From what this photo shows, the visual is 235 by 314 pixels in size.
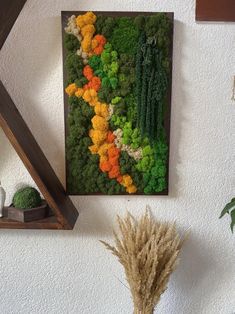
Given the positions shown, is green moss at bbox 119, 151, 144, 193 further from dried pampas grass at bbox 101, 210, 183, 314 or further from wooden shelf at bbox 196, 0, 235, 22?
wooden shelf at bbox 196, 0, 235, 22

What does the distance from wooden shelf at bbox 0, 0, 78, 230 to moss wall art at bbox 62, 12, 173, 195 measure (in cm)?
8

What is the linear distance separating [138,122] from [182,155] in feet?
0.64

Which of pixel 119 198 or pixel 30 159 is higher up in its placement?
pixel 30 159

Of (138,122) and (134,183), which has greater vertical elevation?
(138,122)

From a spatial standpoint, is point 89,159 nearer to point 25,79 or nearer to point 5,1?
point 25,79

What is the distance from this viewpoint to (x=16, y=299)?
1172mm

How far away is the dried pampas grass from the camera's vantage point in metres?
0.96

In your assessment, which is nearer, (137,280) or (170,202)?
(137,280)

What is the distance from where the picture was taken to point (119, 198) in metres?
1.11

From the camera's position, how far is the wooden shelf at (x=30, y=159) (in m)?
0.93

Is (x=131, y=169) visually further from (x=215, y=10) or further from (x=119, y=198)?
(x=215, y=10)

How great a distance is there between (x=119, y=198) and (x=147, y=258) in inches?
9.1

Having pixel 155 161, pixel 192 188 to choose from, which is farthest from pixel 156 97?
pixel 192 188

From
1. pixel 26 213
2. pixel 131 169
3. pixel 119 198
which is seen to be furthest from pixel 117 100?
pixel 26 213
